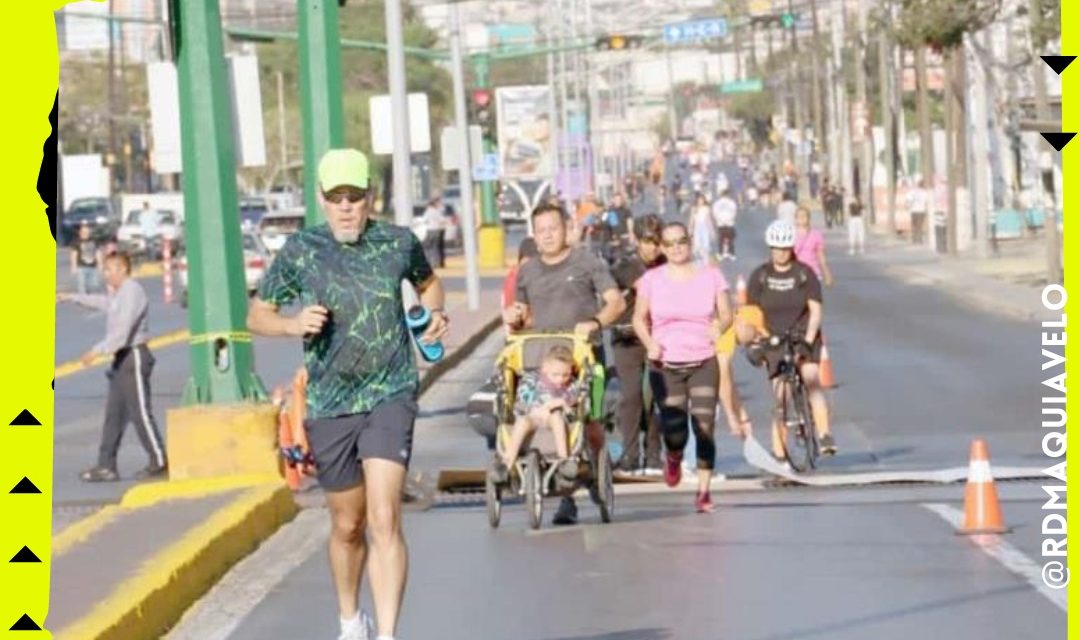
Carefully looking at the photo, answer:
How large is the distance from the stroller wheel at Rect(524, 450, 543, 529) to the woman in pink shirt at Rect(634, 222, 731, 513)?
1319 millimetres

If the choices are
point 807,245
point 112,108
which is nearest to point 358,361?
point 807,245

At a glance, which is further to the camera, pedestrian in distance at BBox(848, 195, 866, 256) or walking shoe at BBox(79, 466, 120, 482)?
pedestrian in distance at BBox(848, 195, 866, 256)

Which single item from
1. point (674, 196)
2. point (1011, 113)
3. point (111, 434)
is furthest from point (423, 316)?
point (674, 196)

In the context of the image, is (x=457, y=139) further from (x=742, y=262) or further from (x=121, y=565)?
(x=121, y=565)

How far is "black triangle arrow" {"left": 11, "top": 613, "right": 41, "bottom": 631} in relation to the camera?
9648 millimetres

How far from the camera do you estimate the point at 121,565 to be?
12078 mm

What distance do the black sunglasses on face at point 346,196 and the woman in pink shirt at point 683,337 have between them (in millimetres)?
6224

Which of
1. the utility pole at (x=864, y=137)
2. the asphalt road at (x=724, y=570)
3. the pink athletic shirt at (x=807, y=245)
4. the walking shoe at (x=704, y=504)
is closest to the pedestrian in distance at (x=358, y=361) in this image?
the asphalt road at (x=724, y=570)

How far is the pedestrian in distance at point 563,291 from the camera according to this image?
1523 centimetres

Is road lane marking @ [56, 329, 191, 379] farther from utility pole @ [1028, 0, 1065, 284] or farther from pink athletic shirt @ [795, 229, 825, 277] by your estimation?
utility pole @ [1028, 0, 1065, 284]

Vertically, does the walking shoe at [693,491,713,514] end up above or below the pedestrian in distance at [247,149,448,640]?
below

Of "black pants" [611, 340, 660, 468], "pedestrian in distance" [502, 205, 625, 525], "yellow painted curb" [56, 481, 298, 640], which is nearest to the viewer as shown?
"yellow painted curb" [56, 481, 298, 640]

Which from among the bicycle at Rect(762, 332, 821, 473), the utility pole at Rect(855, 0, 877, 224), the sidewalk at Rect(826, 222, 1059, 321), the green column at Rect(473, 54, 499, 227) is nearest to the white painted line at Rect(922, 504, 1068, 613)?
the bicycle at Rect(762, 332, 821, 473)

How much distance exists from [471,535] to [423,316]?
534 cm
